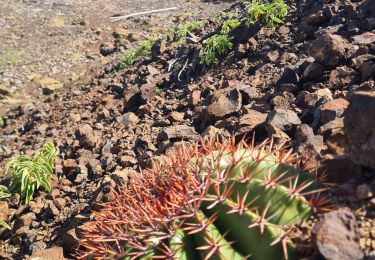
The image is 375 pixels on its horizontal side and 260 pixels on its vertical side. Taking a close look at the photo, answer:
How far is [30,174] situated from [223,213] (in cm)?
→ 319

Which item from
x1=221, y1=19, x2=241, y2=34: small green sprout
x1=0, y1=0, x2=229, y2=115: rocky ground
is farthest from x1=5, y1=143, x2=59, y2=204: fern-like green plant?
x1=0, y1=0, x2=229, y2=115: rocky ground

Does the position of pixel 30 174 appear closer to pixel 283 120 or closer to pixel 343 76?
pixel 283 120

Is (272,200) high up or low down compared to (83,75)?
up

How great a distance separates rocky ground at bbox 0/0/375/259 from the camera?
2.14 m

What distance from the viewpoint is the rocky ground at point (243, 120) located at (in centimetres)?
214

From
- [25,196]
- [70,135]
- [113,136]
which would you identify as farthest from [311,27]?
[25,196]

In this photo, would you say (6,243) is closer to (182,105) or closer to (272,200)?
(182,105)

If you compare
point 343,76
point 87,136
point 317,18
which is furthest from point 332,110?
point 87,136

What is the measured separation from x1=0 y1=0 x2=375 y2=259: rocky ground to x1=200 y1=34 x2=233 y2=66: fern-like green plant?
0.52 feet

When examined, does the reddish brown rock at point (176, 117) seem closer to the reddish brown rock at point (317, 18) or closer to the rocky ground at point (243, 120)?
the rocky ground at point (243, 120)

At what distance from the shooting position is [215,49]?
6.56 meters

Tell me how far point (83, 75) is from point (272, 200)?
323 inches

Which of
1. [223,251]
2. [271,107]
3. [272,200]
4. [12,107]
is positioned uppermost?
[272,200]

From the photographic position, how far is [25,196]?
496 centimetres
